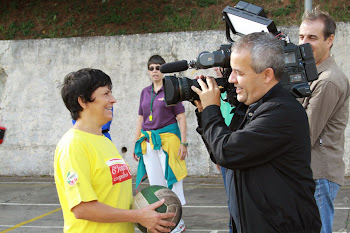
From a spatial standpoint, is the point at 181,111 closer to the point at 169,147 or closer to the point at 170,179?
the point at 169,147

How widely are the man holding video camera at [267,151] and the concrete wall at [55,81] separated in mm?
7458

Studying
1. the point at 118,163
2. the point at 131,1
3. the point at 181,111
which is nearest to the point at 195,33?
the point at 131,1

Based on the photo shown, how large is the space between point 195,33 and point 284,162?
311 inches

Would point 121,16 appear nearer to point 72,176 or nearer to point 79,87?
point 79,87

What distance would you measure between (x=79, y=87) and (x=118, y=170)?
0.51m

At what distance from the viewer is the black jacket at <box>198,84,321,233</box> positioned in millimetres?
2117

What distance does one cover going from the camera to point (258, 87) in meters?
2.23

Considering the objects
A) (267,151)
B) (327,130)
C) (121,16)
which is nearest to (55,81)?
(121,16)

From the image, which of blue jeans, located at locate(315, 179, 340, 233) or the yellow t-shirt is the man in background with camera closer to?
blue jeans, located at locate(315, 179, 340, 233)

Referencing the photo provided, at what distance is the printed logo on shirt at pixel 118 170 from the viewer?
2.59 metres

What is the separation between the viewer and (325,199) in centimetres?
319

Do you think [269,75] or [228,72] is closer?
[269,75]

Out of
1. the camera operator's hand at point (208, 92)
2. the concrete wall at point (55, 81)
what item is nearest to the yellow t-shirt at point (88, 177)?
the camera operator's hand at point (208, 92)

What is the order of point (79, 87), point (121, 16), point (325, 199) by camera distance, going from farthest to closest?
1. point (121, 16)
2. point (325, 199)
3. point (79, 87)
